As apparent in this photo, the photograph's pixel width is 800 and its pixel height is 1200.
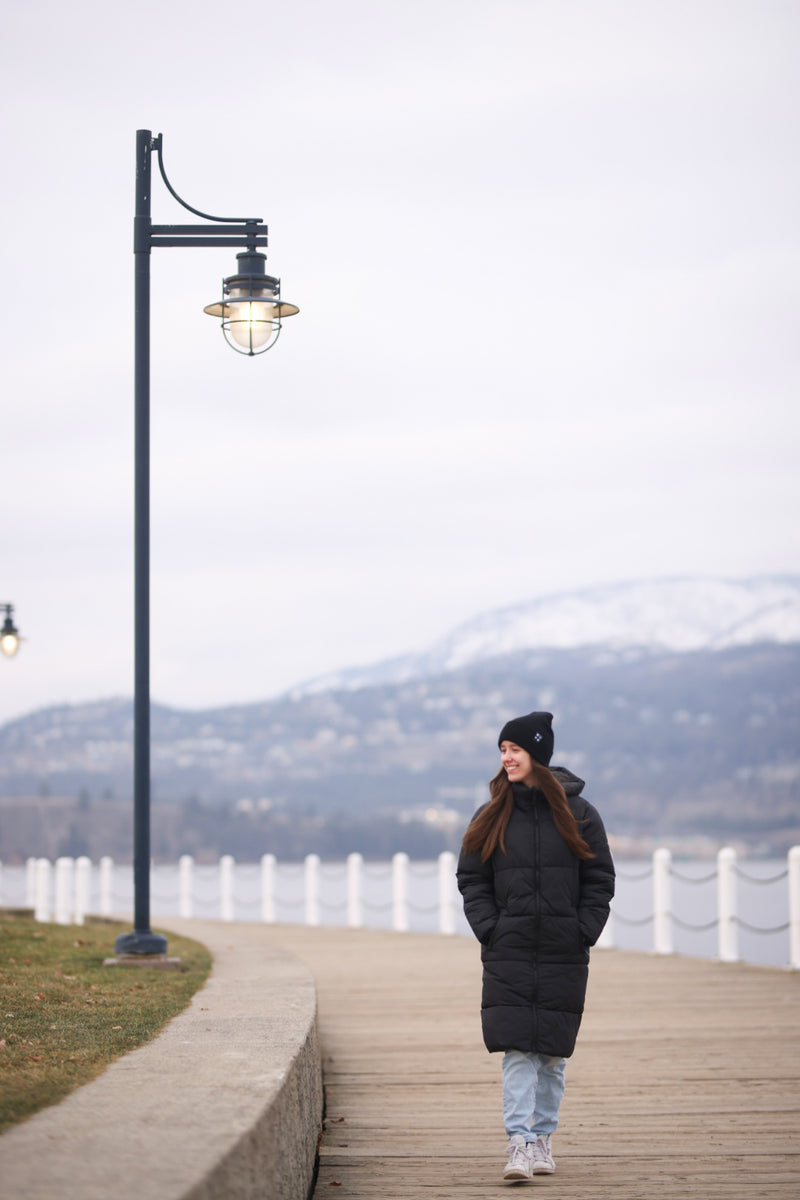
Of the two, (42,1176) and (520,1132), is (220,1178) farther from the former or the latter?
(520,1132)

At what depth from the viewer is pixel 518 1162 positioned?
5.87 meters

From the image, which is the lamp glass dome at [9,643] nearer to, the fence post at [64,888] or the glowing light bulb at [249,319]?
the fence post at [64,888]

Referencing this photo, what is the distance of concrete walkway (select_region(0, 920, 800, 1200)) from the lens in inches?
152

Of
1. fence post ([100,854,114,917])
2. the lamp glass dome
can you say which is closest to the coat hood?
the lamp glass dome

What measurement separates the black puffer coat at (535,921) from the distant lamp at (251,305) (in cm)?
555

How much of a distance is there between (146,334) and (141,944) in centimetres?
426

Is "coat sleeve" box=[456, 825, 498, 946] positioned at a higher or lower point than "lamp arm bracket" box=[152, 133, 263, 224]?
lower

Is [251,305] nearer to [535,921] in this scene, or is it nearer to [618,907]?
[535,921]

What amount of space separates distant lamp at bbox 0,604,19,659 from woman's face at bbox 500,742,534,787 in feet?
68.1

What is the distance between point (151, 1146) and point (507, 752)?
100 inches

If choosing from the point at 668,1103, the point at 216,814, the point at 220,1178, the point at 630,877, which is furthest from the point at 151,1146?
the point at 216,814

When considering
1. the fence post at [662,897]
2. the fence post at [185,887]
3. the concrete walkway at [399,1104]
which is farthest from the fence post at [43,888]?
the concrete walkway at [399,1104]

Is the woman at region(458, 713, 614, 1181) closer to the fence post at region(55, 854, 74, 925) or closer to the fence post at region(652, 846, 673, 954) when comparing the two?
the fence post at region(652, 846, 673, 954)

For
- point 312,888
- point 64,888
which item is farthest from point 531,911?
point 64,888
